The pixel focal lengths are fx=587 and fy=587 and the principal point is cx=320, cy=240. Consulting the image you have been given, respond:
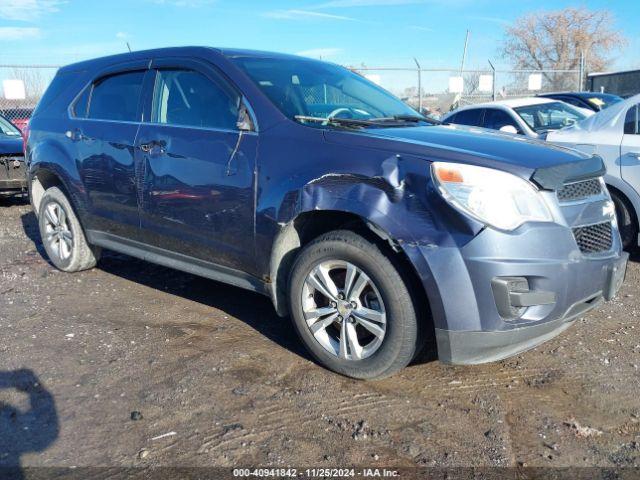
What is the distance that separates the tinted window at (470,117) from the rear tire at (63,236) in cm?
604

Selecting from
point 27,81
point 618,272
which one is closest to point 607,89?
point 27,81

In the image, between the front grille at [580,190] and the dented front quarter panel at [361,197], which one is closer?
the dented front quarter panel at [361,197]

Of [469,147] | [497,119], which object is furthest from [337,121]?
[497,119]

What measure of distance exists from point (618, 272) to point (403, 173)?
1.33 meters

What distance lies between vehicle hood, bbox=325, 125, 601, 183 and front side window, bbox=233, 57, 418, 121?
49 centimetres

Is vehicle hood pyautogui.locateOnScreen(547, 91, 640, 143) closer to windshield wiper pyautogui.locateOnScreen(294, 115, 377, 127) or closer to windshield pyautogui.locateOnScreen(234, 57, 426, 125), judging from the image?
windshield pyautogui.locateOnScreen(234, 57, 426, 125)

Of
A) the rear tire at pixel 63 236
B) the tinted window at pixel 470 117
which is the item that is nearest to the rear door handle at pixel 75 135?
the rear tire at pixel 63 236

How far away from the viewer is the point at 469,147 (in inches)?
122

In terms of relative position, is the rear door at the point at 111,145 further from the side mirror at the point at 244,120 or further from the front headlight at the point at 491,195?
the front headlight at the point at 491,195

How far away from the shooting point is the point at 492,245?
2.74 metres

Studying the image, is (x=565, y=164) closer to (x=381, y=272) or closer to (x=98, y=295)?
(x=381, y=272)

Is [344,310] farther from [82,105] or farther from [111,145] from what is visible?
[82,105]

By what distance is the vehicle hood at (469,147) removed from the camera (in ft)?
9.52

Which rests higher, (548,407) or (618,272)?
(618,272)
